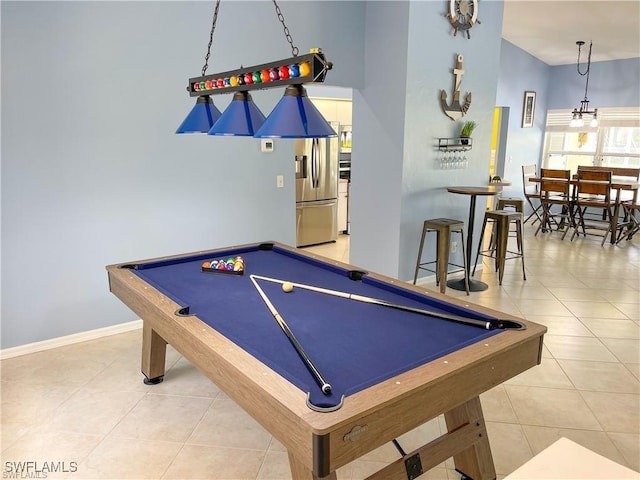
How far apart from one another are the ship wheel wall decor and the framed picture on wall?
4.52 meters

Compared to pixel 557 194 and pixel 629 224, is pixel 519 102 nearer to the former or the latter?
pixel 557 194

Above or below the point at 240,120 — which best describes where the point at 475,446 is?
below

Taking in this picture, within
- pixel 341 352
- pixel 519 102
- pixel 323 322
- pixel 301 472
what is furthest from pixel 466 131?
pixel 519 102

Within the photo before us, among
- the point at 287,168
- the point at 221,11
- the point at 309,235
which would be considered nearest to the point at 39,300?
the point at 287,168

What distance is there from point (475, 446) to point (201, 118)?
2.07 meters

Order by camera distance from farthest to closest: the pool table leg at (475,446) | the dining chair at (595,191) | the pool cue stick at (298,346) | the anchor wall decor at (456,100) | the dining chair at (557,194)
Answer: the dining chair at (557,194) → the dining chair at (595,191) → the anchor wall decor at (456,100) → the pool table leg at (475,446) → the pool cue stick at (298,346)

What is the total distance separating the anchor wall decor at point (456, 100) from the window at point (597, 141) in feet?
16.2

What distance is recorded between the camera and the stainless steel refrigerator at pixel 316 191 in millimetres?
6199

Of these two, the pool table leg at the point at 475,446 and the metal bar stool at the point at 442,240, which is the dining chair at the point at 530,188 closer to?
the metal bar stool at the point at 442,240

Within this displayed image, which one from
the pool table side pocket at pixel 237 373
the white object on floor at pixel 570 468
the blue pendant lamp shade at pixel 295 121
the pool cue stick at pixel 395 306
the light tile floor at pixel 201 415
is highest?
the blue pendant lamp shade at pixel 295 121

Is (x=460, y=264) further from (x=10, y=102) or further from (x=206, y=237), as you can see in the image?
(x=10, y=102)

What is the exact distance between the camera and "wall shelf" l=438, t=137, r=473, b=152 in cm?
478

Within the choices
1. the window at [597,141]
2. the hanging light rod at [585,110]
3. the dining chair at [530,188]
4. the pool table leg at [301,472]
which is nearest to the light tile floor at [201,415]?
the pool table leg at [301,472]

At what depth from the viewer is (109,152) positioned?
3.46m
